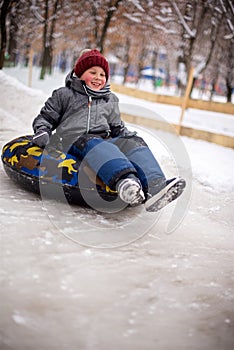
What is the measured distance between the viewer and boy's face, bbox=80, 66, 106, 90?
2.64 meters

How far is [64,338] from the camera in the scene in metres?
1.15

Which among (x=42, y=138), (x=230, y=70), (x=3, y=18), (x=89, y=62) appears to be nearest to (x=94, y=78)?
(x=89, y=62)

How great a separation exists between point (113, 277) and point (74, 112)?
1409 millimetres

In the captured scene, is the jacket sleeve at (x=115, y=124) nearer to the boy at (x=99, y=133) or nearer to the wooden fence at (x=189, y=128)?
the boy at (x=99, y=133)

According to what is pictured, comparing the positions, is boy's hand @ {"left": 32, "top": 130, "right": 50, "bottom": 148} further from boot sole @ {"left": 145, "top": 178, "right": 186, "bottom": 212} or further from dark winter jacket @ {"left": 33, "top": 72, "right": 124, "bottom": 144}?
boot sole @ {"left": 145, "top": 178, "right": 186, "bottom": 212}

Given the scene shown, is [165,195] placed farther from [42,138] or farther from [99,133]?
[42,138]

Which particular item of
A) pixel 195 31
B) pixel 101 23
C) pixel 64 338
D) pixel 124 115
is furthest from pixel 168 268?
pixel 101 23

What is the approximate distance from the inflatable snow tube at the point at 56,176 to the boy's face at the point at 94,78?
1.89ft

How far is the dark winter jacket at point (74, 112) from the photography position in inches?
101

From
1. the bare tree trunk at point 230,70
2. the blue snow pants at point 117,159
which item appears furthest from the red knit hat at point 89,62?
the bare tree trunk at point 230,70

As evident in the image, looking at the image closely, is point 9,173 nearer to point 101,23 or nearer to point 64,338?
point 64,338

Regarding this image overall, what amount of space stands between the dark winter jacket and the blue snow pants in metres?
0.15

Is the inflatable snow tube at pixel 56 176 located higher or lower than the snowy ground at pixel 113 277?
higher

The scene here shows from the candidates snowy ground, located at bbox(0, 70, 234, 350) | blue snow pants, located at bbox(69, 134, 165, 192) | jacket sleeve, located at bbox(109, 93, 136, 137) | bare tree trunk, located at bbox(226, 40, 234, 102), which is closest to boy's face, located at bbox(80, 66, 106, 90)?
jacket sleeve, located at bbox(109, 93, 136, 137)
